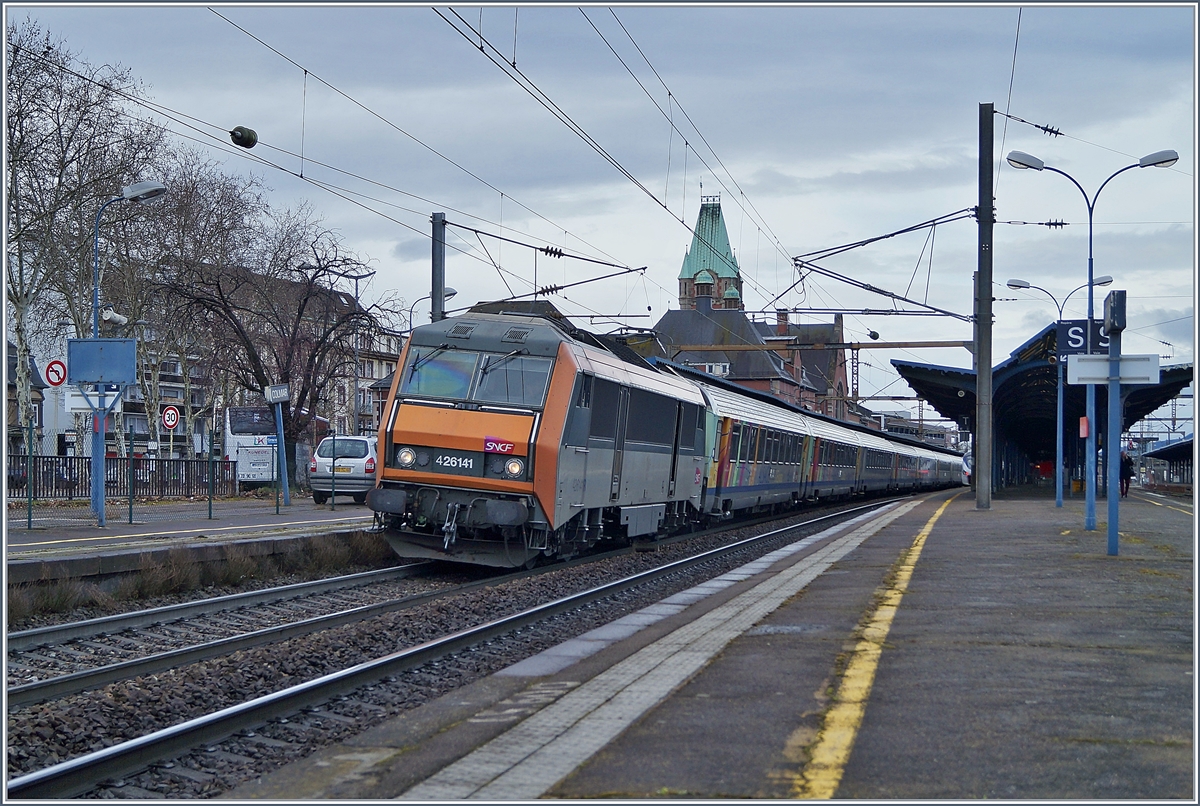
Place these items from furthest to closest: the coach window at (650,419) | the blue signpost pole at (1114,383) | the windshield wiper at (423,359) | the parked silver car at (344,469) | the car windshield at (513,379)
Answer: the parked silver car at (344,469)
the coach window at (650,419)
the windshield wiper at (423,359)
the car windshield at (513,379)
the blue signpost pole at (1114,383)

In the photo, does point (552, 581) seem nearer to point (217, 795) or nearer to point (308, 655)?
point (308, 655)

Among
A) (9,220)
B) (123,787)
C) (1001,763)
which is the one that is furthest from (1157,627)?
(9,220)

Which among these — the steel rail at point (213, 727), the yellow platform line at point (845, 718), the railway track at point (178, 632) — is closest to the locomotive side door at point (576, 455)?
the railway track at point (178, 632)

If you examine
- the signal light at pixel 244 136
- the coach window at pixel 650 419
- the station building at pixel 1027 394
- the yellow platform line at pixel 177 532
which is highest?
the signal light at pixel 244 136

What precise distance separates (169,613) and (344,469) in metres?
20.5

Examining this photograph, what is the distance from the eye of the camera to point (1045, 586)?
11844mm

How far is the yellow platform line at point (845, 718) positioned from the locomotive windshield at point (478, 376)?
18.9 ft

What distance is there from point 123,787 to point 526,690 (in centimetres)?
244

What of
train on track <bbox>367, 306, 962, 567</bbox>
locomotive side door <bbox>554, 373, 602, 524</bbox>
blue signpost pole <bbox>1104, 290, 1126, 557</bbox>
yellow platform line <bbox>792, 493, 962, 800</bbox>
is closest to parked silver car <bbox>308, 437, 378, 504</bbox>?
train on track <bbox>367, 306, 962, 567</bbox>

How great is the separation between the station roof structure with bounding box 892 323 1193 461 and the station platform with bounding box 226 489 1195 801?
2444 cm

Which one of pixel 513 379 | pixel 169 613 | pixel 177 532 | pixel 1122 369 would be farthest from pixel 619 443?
pixel 177 532

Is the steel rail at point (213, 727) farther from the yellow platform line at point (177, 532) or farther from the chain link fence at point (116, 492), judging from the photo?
the chain link fence at point (116, 492)

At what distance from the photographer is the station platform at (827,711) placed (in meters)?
5.04

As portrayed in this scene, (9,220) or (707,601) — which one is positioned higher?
(9,220)
